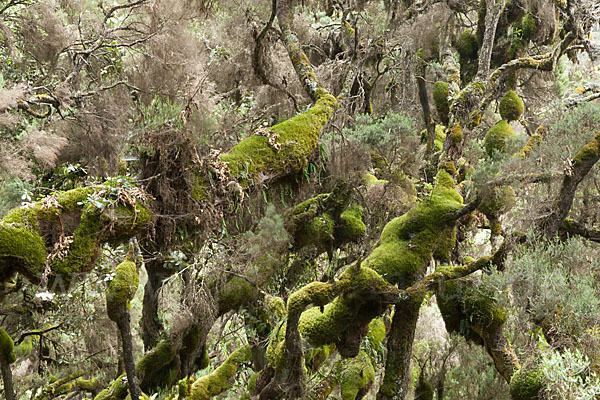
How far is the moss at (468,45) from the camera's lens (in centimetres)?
983

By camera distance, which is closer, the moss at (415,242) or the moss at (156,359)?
the moss at (415,242)

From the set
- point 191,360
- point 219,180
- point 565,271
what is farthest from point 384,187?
point 191,360

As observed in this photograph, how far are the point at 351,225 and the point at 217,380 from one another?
3115 mm

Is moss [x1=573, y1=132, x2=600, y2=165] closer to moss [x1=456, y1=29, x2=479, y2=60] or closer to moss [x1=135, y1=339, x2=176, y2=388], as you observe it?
moss [x1=456, y1=29, x2=479, y2=60]

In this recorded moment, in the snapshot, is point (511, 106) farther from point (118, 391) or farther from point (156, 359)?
point (118, 391)

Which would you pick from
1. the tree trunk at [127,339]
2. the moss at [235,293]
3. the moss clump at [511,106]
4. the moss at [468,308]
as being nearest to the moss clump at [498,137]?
the moss clump at [511,106]

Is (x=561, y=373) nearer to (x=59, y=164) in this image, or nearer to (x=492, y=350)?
(x=492, y=350)

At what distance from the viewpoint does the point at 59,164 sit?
777 centimetres

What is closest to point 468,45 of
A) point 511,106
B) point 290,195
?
point 511,106

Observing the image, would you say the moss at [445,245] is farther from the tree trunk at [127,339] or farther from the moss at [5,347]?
the moss at [5,347]

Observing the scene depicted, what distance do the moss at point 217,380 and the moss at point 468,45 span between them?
24.1 ft

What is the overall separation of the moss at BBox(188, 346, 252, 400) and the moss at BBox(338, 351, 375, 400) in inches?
67.7

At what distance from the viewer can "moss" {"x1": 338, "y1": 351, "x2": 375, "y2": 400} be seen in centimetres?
670

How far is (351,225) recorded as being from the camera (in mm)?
7359
